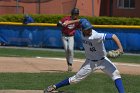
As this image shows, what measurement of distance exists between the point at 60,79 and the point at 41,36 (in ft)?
40.2

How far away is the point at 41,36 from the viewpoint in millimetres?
25016

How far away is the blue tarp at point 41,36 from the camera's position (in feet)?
76.7

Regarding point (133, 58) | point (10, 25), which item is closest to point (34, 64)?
point (133, 58)

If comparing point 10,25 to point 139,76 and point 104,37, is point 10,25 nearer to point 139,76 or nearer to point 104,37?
point 139,76

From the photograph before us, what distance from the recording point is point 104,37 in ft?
31.8

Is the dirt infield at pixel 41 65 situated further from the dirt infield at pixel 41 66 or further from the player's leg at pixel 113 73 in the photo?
the player's leg at pixel 113 73

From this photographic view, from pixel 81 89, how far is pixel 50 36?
534 inches

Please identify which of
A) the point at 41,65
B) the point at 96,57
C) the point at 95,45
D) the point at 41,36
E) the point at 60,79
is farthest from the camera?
the point at 41,36

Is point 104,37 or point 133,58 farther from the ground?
point 104,37

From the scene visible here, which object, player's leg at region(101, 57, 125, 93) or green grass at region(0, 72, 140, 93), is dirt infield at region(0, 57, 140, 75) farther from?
player's leg at region(101, 57, 125, 93)

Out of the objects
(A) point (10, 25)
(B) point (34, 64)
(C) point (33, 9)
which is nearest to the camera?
(B) point (34, 64)

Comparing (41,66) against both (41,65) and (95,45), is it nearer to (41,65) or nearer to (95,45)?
(41,65)

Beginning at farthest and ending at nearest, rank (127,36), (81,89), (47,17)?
(47,17), (127,36), (81,89)

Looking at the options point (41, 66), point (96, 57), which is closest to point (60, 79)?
point (96, 57)
